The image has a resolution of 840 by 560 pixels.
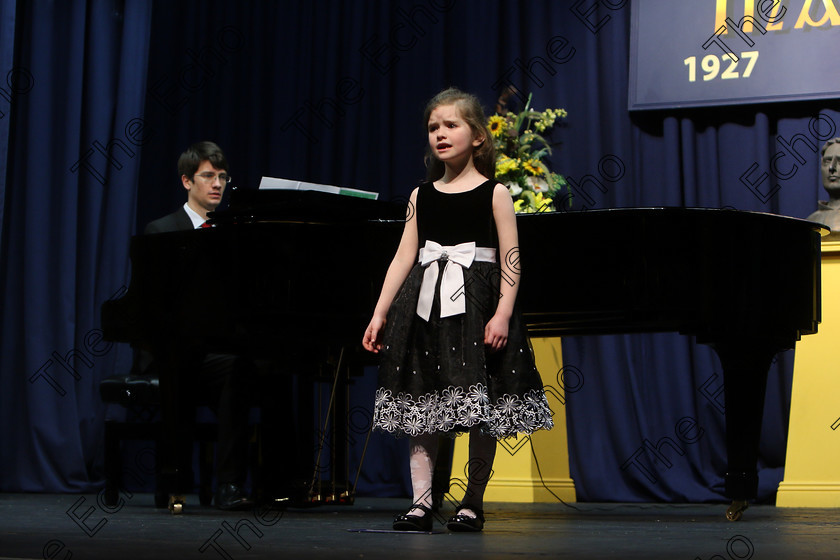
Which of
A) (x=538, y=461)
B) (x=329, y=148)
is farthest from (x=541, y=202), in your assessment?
(x=329, y=148)

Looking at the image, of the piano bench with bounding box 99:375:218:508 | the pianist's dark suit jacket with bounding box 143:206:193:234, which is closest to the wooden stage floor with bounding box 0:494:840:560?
the piano bench with bounding box 99:375:218:508

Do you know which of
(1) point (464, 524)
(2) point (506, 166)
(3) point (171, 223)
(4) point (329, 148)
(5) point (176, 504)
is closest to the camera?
(1) point (464, 524)

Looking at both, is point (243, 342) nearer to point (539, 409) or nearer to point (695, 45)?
point (539, 409)

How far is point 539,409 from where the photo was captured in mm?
2584

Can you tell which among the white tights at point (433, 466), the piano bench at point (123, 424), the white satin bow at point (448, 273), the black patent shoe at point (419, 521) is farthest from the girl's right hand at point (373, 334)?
the piano bench at point (123, 424)

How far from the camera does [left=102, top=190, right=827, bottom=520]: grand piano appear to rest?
3.17 m

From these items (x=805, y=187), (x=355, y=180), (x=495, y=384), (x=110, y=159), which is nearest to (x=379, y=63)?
(x=355, y=180)

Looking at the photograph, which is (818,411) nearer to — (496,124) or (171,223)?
(496,124)

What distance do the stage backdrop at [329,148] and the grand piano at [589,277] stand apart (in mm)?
1477

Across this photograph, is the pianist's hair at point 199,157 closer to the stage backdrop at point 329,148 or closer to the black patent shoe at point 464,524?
the stage backdrop at point 329,148

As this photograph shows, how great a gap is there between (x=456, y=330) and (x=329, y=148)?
3022mm

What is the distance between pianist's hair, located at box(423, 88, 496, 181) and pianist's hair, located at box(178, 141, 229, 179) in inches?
66.2

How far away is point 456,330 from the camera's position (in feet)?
8.46

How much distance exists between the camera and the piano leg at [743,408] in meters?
3.25
